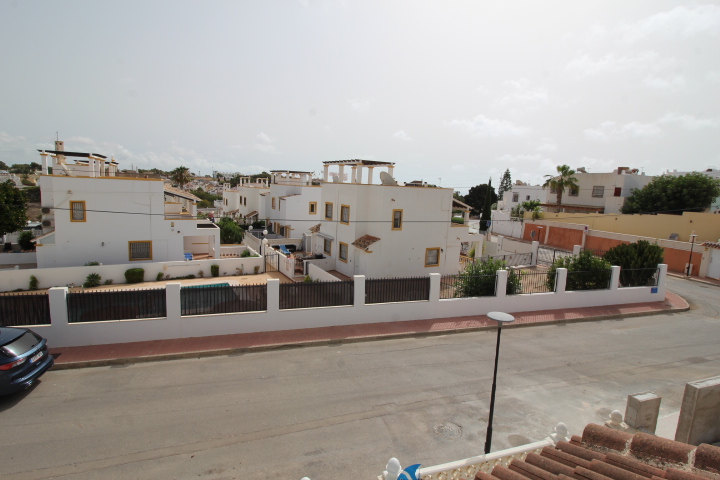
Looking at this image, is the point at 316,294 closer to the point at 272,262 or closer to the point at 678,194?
the point at 272,262

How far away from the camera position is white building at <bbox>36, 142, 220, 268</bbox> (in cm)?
2336

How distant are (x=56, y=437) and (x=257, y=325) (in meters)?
6.07

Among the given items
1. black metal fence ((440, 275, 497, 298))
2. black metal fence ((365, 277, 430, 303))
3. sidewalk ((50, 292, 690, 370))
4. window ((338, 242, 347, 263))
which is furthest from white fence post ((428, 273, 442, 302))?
window ((338, 242, 347, 263))

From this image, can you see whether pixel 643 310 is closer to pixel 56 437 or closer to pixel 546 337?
pixel 546 337

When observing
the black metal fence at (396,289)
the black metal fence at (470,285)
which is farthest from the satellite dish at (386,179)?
the black metal fence at (396,289)

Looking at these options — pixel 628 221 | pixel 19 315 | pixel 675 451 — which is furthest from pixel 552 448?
pixel 628 221

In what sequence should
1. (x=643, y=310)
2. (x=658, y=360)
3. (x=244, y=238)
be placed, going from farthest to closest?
1. (x=244, y=238)
2. (x=643, y=310)
3. (x=658, y=360)

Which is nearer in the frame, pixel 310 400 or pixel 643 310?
pixel 310 400

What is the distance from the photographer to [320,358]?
11422 millimetres

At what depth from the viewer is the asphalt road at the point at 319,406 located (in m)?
6.96

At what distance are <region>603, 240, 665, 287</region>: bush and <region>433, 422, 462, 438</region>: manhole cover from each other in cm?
1587

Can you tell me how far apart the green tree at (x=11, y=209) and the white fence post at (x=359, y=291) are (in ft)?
93.2

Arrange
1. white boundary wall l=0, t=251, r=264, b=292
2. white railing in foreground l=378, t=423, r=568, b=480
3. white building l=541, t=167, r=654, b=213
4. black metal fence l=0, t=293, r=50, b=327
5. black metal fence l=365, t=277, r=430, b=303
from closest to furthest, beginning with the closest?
1. white railing in foreground l=378, t=423, r=568, b=480
2. black metal fence l=0, t=293, r=50, b=327
3. black metal fence l=365, t=277, r=430, b=303
4. white boundary wall l=0, t=251, r=264, b=292
5. white building l=541, t=167, r=654, b=213

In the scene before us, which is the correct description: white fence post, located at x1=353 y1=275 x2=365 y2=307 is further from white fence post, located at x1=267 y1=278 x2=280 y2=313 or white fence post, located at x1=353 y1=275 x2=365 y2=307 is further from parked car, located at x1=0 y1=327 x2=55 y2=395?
parked car, located at x1=0 y1=327 x2=55 y2=395
